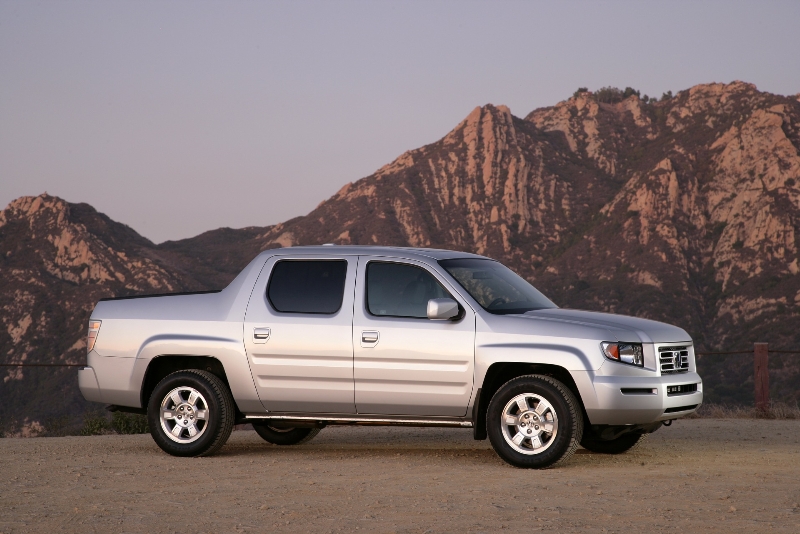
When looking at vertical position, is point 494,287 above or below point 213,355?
above

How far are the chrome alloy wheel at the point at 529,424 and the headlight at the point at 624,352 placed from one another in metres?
0.67

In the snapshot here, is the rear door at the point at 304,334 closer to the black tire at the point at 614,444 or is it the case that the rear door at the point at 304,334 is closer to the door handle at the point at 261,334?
the door handle at the point at 261,334

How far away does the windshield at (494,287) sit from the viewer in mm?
9102

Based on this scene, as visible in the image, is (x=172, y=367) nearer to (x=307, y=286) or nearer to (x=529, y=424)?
(x=307, y=286)

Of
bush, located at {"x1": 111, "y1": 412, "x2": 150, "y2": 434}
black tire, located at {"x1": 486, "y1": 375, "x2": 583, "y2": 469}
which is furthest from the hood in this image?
bush, located at {"x1": 111, "y1": 412, "x2": 150, "y2": 434}

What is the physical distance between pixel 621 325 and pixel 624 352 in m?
0.27

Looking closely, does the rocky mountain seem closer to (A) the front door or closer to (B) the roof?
(B) the roof

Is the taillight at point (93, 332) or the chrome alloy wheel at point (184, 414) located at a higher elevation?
the taillight at point (93, 332)

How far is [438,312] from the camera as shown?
337 inches

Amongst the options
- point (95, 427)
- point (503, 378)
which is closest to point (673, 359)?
point (503, 378)

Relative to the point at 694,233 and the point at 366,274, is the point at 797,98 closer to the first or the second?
the point at 694,233

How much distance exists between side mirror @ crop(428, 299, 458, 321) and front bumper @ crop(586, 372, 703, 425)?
1.32m

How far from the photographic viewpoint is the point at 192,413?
970 cm

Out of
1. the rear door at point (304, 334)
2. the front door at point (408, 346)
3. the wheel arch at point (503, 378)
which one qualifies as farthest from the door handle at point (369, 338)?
the wheel arch at point (503, 378)
